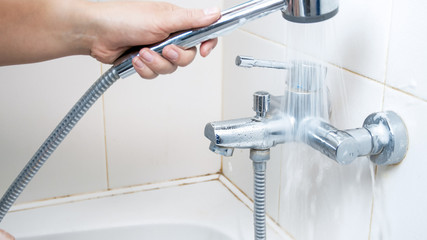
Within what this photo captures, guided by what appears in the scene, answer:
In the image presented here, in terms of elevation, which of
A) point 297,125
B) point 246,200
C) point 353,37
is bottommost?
point 246,200

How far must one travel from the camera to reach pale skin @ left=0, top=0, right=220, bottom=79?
1.96 ft

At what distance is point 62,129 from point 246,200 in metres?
0.39

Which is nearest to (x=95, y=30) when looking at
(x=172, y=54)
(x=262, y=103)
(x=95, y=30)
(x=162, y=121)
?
(x=95, y=30)

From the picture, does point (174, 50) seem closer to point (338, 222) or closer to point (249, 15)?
point (249, 15)

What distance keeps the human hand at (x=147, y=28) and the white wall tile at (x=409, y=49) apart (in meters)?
0.19

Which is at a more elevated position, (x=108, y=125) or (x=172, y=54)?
(x=172, y=54)

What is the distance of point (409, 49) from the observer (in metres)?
0.54

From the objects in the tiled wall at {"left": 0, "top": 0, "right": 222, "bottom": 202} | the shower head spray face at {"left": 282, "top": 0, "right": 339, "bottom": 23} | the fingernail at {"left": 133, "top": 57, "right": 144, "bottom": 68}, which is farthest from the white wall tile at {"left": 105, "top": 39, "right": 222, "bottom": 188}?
the shower head spray face at {"left": 282, "top": 0, "right": 339, "bottom": 23}

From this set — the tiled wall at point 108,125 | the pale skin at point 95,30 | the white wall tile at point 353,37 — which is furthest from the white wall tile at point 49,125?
the white wall tile at point 353,37

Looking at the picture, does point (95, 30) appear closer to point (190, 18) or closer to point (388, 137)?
point (190, 18)

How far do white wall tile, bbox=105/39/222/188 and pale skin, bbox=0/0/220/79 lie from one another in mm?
232

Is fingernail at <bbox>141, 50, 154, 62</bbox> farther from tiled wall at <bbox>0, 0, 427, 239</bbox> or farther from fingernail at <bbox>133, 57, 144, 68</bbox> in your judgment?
tiled wall at <bbox>0, 0, 427, 239</bbox>

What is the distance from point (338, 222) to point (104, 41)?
37 cm

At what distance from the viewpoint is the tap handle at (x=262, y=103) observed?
0.62 m
